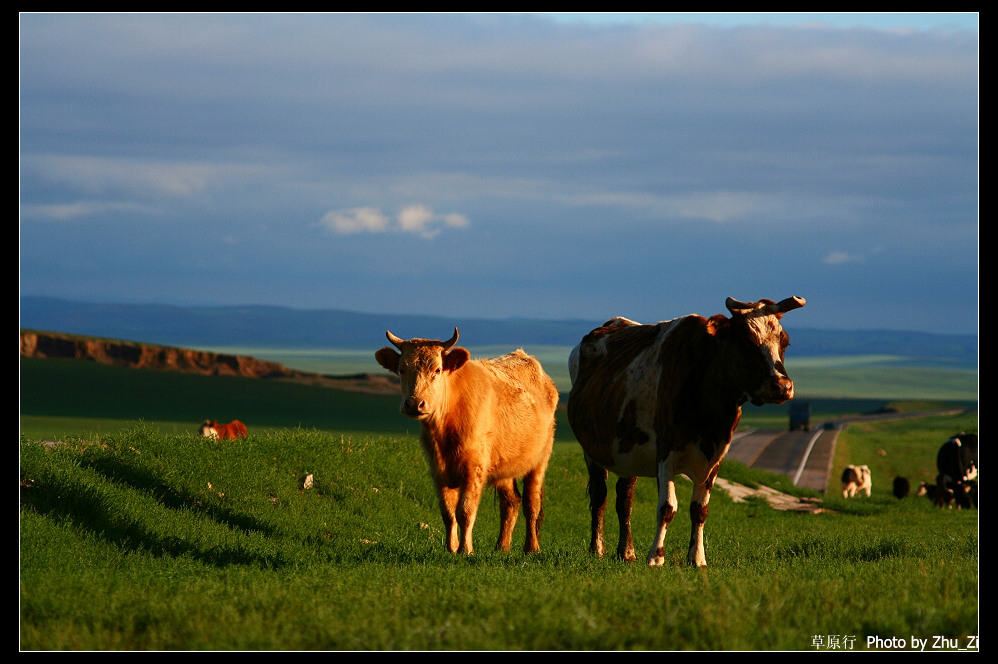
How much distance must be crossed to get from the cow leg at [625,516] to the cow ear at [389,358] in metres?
2.89

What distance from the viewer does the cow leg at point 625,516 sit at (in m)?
11.6

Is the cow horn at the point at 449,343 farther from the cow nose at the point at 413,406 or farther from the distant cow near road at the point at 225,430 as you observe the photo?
the distant cow near road at the point at 225,430

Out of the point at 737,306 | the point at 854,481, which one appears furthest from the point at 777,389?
the point at 854,481

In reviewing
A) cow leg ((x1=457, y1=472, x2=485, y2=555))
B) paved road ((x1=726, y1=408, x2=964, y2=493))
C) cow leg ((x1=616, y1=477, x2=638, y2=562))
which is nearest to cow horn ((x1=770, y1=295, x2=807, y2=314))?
cow leg ((x1=616, y1=477, x2=638, y2=562))

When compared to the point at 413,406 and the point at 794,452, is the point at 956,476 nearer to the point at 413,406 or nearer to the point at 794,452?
the point at 413,406

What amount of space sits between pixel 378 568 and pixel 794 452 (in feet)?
195

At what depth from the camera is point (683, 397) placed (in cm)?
1021

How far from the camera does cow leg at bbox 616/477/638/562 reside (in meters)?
11.6

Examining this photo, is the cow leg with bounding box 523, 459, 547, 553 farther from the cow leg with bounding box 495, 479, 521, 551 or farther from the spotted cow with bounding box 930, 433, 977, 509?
the spotted cow with bounding box 930, 433, 977, 509

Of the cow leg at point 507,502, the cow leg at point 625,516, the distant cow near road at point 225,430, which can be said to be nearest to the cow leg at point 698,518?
the cow leg at point 625,516

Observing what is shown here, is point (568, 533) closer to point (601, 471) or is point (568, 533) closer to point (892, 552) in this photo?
point (601, 471)

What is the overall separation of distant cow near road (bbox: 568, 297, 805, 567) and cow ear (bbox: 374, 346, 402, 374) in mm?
2291
